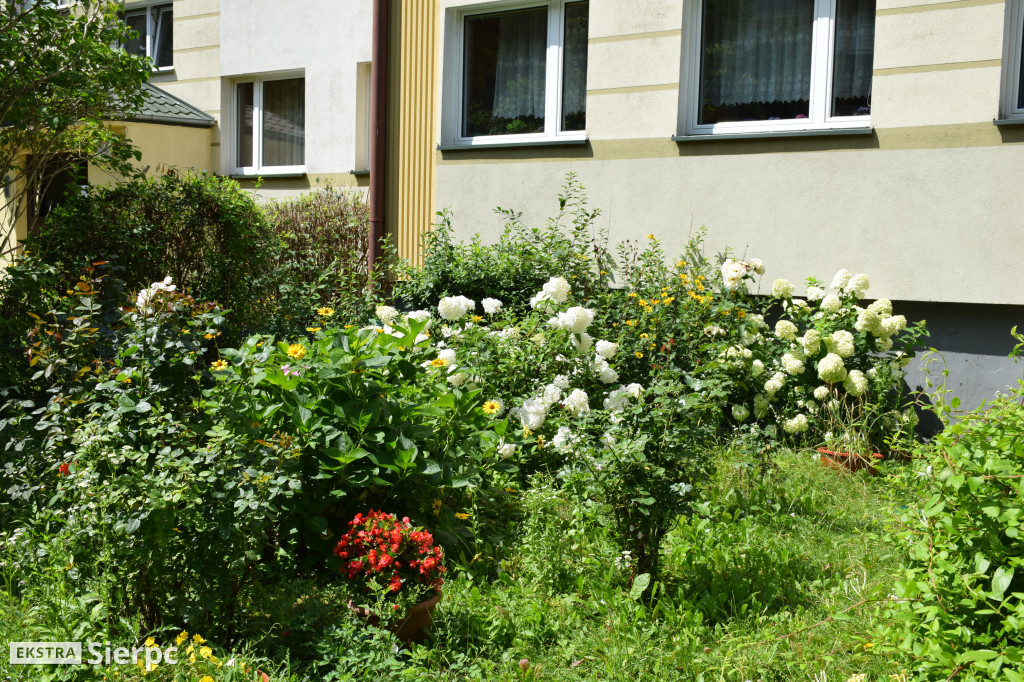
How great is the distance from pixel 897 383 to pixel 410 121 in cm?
510

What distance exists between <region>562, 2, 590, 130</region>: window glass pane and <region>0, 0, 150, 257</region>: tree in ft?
11.7

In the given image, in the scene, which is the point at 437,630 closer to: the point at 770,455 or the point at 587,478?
the point at 587,478

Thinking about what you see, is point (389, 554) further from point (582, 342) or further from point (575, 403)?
point (582, 342)

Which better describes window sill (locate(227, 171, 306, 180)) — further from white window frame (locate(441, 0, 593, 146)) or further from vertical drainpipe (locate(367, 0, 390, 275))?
white window frame (locate(441, 0, 593, 146))

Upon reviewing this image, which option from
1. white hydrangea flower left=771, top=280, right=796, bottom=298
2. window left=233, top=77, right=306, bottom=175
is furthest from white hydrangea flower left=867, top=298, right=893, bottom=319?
window left=233, top=77, right=306, bottom=175

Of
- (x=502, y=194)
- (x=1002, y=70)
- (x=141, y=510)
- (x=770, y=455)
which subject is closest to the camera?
(x=141, y=510)

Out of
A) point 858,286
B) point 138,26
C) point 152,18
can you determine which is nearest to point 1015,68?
point 858,286

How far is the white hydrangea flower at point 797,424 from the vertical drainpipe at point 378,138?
4.43 m

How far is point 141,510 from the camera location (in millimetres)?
3016

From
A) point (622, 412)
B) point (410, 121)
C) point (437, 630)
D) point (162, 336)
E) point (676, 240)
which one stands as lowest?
point (437, 630)

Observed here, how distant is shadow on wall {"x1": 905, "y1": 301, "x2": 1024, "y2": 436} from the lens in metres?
5.98

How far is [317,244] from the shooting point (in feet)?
31.0

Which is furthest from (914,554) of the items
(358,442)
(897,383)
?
(897,383)

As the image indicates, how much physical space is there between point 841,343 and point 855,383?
294 millimetres
